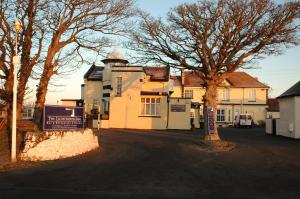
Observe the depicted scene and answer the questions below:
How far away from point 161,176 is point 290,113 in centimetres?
1938

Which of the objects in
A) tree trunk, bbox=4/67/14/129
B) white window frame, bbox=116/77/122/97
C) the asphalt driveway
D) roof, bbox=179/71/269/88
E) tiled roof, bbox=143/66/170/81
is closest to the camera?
the asphalt driveway

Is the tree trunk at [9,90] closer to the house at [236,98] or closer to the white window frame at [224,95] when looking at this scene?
the house at [236,98]

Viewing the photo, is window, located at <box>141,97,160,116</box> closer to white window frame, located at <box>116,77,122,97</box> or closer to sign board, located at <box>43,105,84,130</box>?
white window frame, located at <box>116,77,122,97</box>

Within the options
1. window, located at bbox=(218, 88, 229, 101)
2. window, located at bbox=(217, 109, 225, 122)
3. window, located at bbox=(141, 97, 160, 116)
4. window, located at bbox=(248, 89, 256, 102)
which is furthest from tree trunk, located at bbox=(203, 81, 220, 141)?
window, located at bbox=(248, 89, 256, 102)

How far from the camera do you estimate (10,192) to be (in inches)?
416

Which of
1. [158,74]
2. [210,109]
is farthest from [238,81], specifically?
[210,109]

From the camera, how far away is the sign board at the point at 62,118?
18375 millimetres

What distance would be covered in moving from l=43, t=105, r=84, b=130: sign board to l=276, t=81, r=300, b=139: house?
53.5 ft

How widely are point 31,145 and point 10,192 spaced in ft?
22.7

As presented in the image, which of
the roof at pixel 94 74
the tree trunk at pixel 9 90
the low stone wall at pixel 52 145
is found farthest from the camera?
the roof at pixel 94 74

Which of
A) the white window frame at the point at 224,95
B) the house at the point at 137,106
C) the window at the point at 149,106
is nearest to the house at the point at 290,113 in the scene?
the house at the point at 137,106

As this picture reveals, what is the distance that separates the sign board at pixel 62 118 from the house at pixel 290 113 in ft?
53.5

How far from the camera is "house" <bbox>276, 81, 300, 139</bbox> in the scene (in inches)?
1146

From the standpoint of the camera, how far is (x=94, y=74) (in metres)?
48.2
